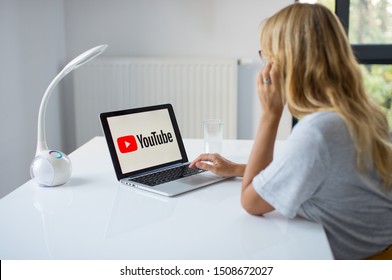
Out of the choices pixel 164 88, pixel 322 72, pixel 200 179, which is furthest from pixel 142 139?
pixel 164 88

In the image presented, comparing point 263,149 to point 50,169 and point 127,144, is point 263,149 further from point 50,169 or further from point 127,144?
point 50,169

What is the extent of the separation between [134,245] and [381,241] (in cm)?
56

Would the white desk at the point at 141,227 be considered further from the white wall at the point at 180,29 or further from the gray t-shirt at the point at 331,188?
the white wall at the point at 180,29

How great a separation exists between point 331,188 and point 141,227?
41cm

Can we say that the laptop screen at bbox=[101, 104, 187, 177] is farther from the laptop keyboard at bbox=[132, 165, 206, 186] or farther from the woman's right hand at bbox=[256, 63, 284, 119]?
the woman's right hand at bbox=[256, 63, 284, 119]

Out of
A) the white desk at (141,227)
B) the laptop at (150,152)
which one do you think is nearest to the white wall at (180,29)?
the laptop at (150,152)

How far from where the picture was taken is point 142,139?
1589mm

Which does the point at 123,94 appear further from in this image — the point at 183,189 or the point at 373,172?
the point at 373,172

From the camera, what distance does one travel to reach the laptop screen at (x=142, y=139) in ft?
5.01

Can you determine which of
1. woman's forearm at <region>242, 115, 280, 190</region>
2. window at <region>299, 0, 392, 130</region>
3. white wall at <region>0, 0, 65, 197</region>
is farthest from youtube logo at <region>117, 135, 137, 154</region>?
window at <region>299, 0, 392, 130</region>

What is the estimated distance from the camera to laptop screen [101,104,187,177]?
1.53m

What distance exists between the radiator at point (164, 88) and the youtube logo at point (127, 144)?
5.65 feet

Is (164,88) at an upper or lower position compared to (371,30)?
lower
